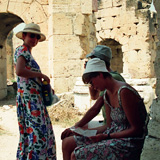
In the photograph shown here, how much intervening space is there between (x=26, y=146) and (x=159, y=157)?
5.51 ft

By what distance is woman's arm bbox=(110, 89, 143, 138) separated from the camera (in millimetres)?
2205

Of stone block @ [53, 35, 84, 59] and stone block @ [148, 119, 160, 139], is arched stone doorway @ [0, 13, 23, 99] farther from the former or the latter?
stone block @ [148, 119, 160, 139]

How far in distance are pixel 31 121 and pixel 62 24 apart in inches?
229

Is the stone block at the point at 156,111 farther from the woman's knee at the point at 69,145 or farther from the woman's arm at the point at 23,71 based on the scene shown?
the woman's arm at the point at 23,71

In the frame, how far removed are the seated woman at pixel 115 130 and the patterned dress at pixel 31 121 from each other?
2.46 ft

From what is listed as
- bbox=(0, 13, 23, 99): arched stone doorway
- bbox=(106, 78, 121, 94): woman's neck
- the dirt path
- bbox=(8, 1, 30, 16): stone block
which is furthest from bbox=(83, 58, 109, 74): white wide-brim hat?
bbox=(0, 13, 23, 99): arched stone doorway

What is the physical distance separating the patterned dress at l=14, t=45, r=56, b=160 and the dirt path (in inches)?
49.9

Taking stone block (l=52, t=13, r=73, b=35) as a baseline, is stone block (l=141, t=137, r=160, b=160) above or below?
below

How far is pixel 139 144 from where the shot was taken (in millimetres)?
2225

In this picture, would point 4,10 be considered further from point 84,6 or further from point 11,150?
point 11,150

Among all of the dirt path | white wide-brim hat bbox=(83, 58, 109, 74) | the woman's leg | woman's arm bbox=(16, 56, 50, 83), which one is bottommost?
the dirt path

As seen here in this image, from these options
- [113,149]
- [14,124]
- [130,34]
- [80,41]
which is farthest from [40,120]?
[130,34]

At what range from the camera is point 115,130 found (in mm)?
2369

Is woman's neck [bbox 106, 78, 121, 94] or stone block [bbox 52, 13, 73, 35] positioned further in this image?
stone block [bbox 52, 13, 73, 35]
